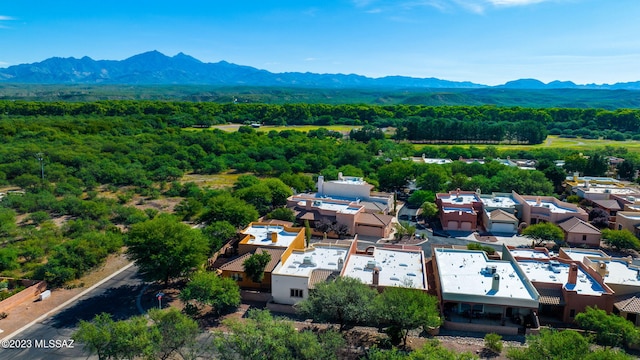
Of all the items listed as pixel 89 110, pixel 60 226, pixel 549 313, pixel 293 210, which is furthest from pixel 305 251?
pixel 89 110

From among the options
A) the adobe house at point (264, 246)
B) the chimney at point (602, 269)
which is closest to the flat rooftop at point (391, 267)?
the adobe house at point (264, 246)

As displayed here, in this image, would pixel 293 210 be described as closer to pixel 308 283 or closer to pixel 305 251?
pixel 305 251

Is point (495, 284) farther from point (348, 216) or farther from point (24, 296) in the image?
point (24, 296)

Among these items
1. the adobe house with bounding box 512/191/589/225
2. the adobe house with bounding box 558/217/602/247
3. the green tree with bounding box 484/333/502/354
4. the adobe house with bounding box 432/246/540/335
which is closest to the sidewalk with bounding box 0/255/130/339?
the adobe house with bounding box 432/246/540/335

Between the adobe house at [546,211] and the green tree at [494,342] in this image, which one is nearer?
the green tree at [494,342]

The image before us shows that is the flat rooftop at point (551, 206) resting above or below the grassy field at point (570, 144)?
above

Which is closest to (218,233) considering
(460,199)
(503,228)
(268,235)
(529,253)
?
(268,235)

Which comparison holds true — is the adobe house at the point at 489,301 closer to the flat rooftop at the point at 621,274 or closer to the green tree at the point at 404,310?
the green tree at the point at 404,310
